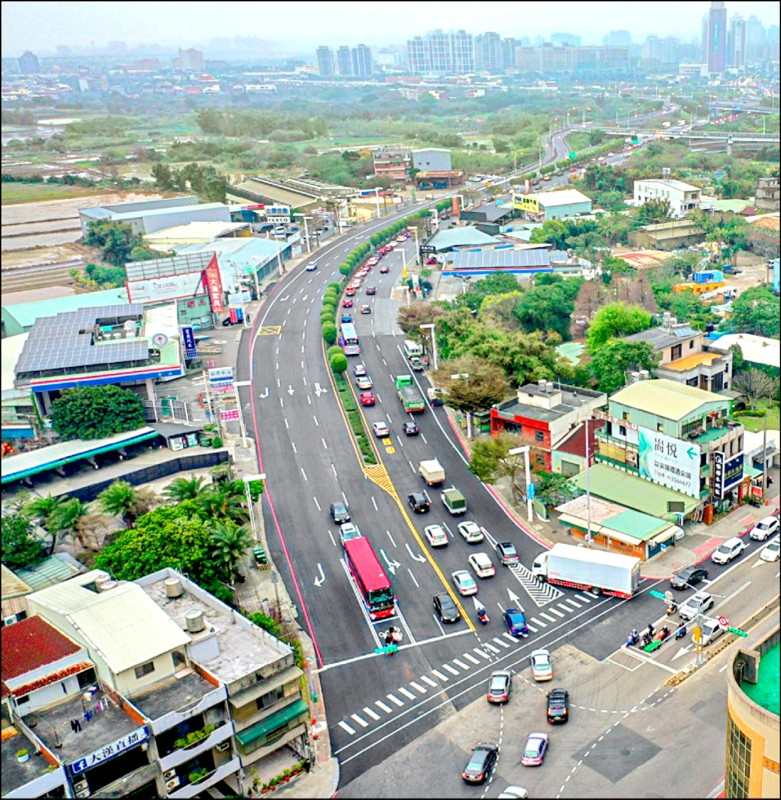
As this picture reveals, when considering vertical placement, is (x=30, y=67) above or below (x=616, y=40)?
below

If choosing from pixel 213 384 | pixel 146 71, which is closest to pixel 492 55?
pixel 146 71

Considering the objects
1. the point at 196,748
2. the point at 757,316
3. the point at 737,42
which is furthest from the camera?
the point at 737,42

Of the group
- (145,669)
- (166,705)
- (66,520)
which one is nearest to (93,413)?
(66,520)

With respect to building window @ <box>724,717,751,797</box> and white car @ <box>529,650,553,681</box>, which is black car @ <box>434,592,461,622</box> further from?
building window @ <box>724,717,751,797</box>

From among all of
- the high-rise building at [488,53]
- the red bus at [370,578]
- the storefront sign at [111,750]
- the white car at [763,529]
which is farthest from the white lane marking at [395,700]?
the high-rise building at [488,53]

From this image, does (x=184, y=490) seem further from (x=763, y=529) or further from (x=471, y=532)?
(x=763, y=529)

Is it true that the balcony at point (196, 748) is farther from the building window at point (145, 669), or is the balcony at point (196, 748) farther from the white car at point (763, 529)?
the white car at point (763, 529)

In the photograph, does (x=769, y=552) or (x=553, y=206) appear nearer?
(x=769, y=552)
